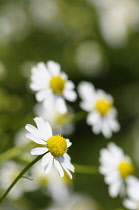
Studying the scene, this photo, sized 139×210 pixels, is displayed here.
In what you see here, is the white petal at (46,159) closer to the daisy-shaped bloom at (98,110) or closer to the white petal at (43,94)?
the white petal at (43,94)

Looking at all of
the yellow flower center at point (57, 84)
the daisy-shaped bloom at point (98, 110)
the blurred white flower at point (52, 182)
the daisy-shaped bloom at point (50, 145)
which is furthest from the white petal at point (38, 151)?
the blurred white flower at point (52, 182)

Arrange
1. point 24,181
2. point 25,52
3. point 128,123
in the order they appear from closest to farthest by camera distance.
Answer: point 24,181
point 25,52
point 128,123

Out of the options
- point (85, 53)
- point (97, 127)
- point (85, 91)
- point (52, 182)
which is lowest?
point (52, 182)

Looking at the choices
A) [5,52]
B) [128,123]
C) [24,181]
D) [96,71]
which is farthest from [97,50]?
[24,181]

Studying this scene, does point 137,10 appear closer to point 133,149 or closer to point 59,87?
point 133,149

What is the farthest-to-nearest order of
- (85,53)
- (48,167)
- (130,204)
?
1. (85,53)
2. (130,204)
3. (48,167)

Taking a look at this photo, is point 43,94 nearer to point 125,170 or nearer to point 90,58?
point 125,170

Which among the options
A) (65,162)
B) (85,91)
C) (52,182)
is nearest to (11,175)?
(52,182)
